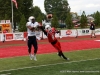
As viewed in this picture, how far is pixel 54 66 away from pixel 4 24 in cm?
3208

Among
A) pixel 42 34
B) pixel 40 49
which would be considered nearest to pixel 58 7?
pixel 42 34

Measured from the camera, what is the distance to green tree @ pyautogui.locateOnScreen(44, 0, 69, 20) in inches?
4721

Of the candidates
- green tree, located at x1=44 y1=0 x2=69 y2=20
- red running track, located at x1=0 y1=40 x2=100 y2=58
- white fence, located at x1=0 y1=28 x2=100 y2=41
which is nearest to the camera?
red running track, located at x1=0 y1=40 x2=100 y2=58

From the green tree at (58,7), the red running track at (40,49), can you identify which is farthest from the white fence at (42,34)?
the green tree at (58,7)

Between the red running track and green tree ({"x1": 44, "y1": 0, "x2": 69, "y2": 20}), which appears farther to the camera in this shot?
green tree ({"x1": 44, "y1": 0, "x2": 69, "y2": 20})

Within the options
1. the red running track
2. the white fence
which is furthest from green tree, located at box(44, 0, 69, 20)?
the red running track

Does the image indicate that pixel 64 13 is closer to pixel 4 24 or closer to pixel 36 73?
pixel 4 24

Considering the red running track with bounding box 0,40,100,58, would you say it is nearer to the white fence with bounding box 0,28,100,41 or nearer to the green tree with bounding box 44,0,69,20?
the white fence with bounding box 0,28,100,41

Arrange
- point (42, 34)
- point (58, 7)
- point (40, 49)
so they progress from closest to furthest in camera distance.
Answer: point (40, 49) → point (42, 34) → point (58, 7)

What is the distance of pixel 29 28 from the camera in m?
13.2

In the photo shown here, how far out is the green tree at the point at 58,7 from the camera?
120 m

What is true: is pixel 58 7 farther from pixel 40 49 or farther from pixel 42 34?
pixel 40 49

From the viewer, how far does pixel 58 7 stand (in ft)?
412

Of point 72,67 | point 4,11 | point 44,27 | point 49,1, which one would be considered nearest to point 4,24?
point 4,11
